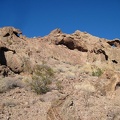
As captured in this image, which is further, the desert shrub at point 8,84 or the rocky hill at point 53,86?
the desert shrub at point 8,84

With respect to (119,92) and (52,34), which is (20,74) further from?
(52,34)

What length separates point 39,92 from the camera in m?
13.8

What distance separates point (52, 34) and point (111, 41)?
299 inches

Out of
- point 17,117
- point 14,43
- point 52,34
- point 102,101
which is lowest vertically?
point 17,117

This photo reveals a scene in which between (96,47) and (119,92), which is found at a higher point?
(96,47)

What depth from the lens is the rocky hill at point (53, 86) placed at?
25.8 ft

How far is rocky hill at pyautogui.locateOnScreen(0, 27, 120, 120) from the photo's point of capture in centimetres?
786

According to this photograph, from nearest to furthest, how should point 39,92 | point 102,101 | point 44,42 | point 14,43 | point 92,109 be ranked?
point 92,109, point 102,101, point 39,92, point 14,43, point 44,42

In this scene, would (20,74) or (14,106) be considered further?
(20,74)

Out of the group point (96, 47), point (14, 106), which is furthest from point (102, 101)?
point (96, 47)

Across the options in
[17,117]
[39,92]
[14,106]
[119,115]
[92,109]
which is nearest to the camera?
[119,115]

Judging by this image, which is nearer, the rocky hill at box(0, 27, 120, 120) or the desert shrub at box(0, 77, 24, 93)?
the rocky hill at box(0, 27, 120, 120)

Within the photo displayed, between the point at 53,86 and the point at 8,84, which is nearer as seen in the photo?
the point at 8,84

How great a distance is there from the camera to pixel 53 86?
49.9 ft
